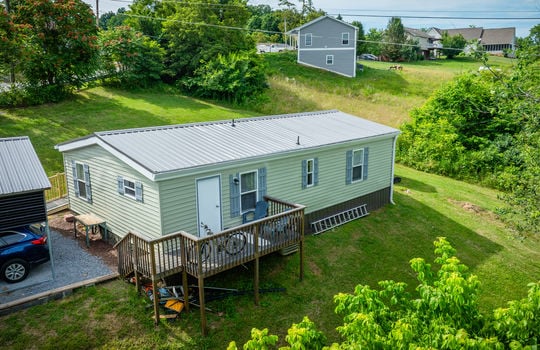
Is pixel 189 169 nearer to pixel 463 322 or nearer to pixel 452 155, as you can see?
pixel 463 322

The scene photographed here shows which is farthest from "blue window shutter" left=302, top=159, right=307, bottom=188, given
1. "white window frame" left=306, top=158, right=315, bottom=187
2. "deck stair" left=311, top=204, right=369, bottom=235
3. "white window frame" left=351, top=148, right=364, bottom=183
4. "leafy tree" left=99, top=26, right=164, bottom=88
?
"leafy tree" left=99, top=26, right=164, bottom=88

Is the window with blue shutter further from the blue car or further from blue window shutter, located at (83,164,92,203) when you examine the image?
the blue car

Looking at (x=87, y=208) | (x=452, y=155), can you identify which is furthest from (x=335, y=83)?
(x=87, y=208)

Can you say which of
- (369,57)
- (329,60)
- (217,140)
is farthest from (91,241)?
(369,57)

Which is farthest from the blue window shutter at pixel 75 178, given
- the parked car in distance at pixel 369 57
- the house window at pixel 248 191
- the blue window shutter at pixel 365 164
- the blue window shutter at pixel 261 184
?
the parked car in distance at pixel 369 57

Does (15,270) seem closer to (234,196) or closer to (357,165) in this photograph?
(234,196)

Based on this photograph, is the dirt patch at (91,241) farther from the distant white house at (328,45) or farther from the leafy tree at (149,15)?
the distant white house at (328,45)

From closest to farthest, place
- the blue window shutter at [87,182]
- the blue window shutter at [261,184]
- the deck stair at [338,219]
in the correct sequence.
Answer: the blue window shutter at [261,184]
the blue window shutter at [87,182]
the deck stair at [338,219]
